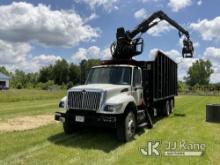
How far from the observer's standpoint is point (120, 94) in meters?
10.7

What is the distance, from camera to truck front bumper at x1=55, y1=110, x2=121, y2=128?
9797 millimetres

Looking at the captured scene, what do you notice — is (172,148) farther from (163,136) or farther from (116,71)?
(116,71)

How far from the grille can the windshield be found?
1431 mm

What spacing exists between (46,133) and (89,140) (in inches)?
76.9

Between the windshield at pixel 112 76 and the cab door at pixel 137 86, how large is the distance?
0.32 m

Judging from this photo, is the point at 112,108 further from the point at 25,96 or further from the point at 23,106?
the point at 25,96

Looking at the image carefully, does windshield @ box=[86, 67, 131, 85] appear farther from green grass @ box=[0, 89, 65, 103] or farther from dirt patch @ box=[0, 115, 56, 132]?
green grass @ box=[0, 89, 65, 103]

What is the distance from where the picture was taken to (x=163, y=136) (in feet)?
37.1

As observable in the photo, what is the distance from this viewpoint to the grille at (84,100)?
10078 mm

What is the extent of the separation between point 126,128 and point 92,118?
108 cm

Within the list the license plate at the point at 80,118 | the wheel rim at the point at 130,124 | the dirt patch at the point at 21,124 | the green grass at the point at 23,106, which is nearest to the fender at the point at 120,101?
the wheel rim at the point at 130,124

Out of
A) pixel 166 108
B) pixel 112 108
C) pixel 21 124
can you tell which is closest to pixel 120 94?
pixel 112 108

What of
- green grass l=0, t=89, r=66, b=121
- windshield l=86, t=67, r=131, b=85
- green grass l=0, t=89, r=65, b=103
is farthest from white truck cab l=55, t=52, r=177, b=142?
green grass l=0, t=89, r=65, b=103

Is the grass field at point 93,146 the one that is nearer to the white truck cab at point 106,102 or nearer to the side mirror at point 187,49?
the white truck cab at point 106,102
